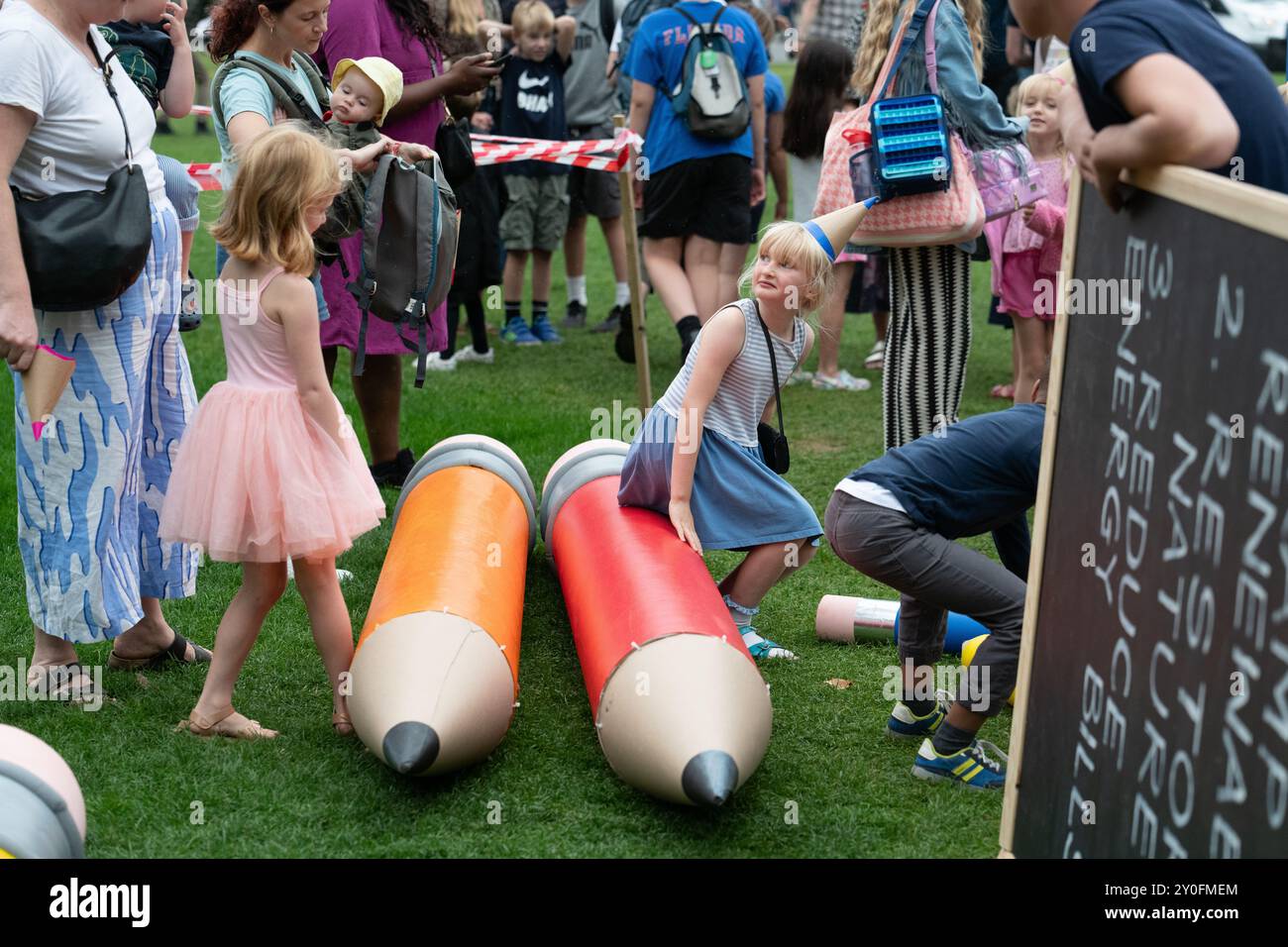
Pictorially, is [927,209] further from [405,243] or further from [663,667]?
[663,667]

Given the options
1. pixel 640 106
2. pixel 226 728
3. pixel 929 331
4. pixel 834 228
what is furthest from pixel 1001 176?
pixel 226 728

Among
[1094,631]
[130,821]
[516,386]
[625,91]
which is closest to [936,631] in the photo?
[1094,631]

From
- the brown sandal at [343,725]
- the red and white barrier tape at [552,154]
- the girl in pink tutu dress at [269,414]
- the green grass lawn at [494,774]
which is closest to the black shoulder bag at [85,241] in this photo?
the girl in pink tutu dress at [269,414]

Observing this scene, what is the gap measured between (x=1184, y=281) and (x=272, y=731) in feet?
8.95

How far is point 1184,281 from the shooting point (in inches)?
88.5

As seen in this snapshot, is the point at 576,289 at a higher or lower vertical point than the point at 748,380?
lower

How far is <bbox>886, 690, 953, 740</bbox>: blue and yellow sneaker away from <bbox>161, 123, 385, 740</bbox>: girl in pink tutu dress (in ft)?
5.07

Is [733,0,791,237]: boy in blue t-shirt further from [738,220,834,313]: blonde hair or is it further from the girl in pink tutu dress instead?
the girl in pink tutu dress

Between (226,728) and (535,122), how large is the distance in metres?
6.00

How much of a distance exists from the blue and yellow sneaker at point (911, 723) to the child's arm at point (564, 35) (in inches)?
246

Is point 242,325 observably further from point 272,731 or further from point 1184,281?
point 1184,281

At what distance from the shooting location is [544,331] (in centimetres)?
950

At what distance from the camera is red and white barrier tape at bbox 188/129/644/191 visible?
702cm

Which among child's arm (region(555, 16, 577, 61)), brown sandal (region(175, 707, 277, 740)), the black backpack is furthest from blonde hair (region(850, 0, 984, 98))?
child's arm (region(555, 16, 577, 61))
